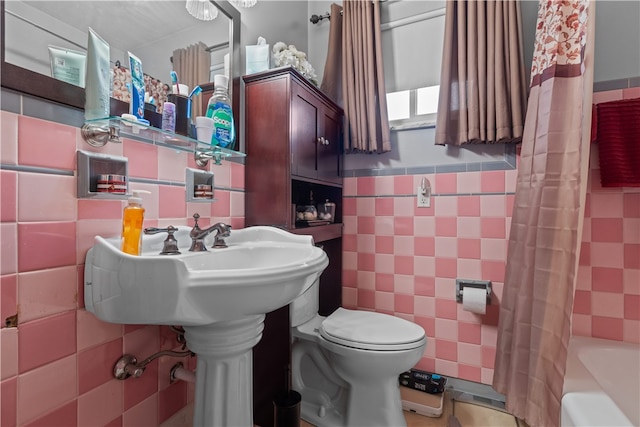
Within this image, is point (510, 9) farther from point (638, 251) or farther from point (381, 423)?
point (381, 423)

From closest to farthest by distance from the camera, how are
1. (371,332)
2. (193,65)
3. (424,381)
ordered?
(193,65)
(371,332)
(424,381)

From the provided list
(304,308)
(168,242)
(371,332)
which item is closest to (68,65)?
(168,242)

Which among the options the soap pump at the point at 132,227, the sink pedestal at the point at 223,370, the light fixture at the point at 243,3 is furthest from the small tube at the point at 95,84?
the light fixture at the point at 243,3

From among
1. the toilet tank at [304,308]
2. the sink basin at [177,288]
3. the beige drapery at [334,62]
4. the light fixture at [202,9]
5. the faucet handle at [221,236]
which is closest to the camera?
the sink basin at [177,288]

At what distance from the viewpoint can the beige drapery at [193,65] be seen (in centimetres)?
116

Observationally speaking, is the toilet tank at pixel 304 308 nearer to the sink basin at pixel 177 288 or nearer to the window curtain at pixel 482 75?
the sink basin at pixel 177 288

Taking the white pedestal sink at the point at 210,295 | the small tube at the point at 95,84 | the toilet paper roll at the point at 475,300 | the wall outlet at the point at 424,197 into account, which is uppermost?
the small tube at the point at 95,84

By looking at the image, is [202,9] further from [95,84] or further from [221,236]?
[221,236]

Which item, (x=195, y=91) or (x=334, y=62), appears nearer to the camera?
(x=195, y=91)

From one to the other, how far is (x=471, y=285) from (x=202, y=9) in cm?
178

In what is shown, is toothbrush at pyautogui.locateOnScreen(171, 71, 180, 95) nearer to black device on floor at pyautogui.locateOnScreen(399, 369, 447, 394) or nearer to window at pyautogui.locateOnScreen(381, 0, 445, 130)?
window at pyautogui.locateOnScreen(381, 0, 445, 130)

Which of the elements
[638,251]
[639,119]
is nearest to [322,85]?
[639,119]

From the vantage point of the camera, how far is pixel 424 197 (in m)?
1.77

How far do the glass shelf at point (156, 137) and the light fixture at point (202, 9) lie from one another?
0.55 metres
